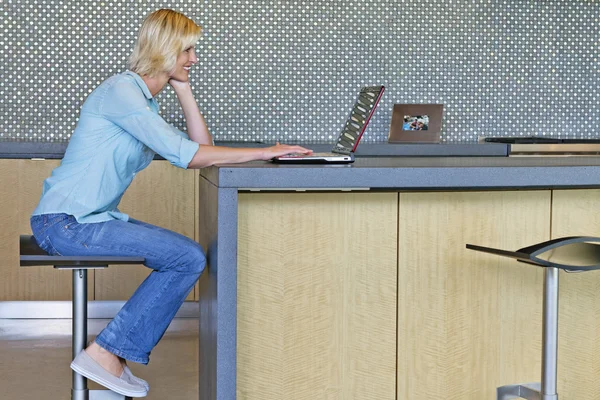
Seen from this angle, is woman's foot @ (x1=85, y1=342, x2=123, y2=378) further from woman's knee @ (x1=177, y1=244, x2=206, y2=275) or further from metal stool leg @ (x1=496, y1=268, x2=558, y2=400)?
metal stool leg @ (x1=496, y1=268, x2=558, y2=400)

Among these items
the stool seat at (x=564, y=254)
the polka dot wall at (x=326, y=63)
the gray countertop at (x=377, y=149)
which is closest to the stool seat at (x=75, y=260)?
the stool seat at (x=564, y=254)

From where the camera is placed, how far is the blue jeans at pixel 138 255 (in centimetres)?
244

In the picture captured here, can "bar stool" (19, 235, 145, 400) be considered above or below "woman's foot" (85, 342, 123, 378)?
above

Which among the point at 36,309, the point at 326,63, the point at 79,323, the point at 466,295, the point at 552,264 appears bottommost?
the point at 36,309

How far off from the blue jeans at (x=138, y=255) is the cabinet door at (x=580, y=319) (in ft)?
3.25

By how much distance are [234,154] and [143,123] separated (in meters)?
0.32

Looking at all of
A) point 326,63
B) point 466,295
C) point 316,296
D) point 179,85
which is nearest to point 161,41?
point 179,85

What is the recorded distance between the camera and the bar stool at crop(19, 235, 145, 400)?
7.53 ft

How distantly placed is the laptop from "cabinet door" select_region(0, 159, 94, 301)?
2045mm

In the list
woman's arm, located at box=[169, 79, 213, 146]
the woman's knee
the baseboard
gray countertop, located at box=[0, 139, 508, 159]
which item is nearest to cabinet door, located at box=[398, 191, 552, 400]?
the woman's knee

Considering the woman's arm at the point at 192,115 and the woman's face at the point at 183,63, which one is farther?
the woman's arm at the point at 192,115

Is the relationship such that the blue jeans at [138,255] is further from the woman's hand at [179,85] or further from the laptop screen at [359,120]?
the woman's hand at [179,85]

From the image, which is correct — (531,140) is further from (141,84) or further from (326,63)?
(141,84)

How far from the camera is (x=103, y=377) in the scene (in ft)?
7.94
